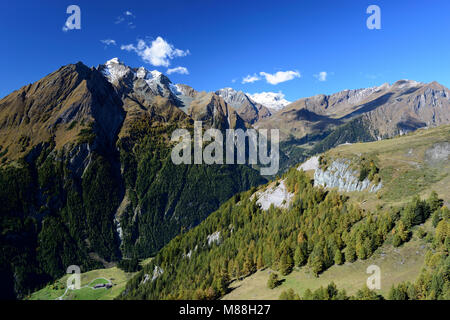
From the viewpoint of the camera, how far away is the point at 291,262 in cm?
7638

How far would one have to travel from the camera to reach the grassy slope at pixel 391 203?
5666 centimetres

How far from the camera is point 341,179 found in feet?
333

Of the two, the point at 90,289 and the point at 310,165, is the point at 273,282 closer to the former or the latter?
the point at 310,165

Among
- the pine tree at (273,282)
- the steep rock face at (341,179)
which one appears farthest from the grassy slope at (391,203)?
the steep rock face at (341,179)

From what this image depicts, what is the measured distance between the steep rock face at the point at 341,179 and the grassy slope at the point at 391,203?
3.35 m

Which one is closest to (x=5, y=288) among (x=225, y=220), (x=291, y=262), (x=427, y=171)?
(x=225, y=220)

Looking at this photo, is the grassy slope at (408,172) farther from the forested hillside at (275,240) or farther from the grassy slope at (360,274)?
the grassy slope at (360,274)

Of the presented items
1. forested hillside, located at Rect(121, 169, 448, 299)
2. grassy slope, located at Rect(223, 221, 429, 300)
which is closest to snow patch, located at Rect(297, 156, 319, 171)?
forested hillside, located at Rect(121, 169, 448, 299)

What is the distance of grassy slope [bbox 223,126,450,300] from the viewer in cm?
5666

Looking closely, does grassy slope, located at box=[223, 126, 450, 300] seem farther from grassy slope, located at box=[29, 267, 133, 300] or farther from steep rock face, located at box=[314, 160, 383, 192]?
grassy slope, located at box=[29, 267, 133, 300]

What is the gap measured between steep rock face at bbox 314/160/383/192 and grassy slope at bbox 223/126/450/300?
11.0 ft
